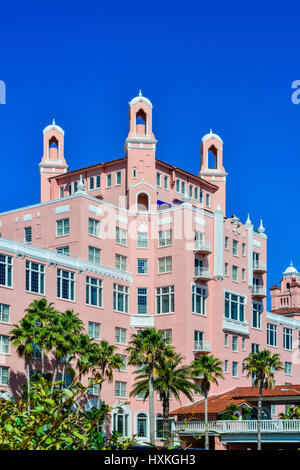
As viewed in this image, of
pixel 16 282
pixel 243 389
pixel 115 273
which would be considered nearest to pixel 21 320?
pixel 16 282

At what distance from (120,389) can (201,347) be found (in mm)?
10756

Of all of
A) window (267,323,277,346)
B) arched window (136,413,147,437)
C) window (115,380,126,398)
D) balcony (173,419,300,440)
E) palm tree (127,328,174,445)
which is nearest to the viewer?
palm tree (127,328,174,445)

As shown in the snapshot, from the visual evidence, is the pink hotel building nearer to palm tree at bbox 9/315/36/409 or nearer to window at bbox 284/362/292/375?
window at bbox 284/362/292/375

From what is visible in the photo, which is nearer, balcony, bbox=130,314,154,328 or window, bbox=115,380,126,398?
window, bbox=115,380,126,398

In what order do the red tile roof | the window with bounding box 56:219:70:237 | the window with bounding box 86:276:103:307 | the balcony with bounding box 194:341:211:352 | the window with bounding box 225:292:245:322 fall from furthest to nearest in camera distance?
the window with bounding box 225:292:245:322
the balcony with bounding box 194:341:211:352
the window with bounding box 56:219:70:237
the window with bounding box 86:276:103:307
the red tile roof

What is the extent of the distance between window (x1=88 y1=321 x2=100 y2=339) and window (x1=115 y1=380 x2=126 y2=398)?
5.21 meters

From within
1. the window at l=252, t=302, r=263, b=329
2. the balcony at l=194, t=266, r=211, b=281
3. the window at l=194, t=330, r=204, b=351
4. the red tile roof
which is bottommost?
the red tile roof

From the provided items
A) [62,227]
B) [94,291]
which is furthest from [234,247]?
[62,227]

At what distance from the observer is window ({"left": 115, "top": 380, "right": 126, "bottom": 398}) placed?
80.2 meters

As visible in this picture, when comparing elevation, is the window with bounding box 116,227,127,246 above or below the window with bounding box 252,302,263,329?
above

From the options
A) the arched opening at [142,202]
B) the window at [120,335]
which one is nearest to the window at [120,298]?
the window at [120,335]

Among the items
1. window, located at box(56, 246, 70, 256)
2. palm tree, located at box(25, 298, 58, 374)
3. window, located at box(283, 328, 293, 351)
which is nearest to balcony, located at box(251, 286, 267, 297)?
window, located at box(283, 328, 293, 351)
